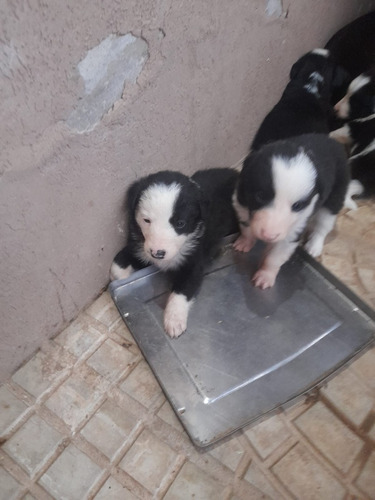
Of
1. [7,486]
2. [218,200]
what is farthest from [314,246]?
[7,486]

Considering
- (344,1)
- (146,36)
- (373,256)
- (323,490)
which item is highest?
(146,36)

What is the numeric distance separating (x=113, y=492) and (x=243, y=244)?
109 cm

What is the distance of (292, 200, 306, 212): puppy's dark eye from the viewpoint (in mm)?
1367

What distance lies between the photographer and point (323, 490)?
4.07ft

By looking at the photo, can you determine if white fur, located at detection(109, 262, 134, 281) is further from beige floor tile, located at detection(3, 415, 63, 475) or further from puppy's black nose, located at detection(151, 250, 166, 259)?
beige floor tile, located at detection(3, 415, 63, 475)

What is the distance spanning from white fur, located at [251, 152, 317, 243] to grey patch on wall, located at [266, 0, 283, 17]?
93 cm

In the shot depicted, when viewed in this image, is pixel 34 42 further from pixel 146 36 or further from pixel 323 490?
pixel 323 490

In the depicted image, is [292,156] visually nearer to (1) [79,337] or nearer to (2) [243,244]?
(2) [243,244]

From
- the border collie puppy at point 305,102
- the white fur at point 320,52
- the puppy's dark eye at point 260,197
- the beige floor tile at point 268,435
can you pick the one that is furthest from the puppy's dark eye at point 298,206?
the white fur at point 320,52

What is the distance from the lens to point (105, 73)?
1.22m

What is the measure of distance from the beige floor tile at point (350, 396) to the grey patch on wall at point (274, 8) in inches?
63.2

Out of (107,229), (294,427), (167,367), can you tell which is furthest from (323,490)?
(107,229)

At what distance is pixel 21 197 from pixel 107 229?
45 centimetres

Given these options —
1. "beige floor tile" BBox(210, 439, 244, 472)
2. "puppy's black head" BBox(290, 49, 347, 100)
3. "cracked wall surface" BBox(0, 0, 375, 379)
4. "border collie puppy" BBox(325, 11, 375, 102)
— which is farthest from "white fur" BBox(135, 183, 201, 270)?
"border collie puppy" BBox(325, 11, 375, 102)
